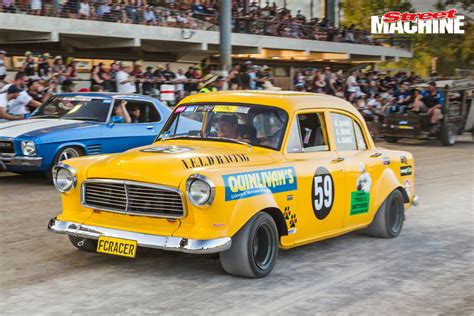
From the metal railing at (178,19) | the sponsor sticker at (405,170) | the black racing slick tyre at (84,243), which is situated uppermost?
the metal railing at (178,19)

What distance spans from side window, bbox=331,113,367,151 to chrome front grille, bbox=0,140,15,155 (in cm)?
580

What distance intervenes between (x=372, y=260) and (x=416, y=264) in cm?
40

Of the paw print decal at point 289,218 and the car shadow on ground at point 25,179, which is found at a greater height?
the paw print decal at point 289,218

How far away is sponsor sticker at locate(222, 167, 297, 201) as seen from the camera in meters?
5.67

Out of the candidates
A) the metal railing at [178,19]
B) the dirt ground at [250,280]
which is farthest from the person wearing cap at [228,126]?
the metal railing at [178,19]

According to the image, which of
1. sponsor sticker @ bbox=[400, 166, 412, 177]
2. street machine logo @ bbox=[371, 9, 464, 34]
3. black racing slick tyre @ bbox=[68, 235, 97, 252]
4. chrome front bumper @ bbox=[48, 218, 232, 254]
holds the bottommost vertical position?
black racing slick tyre @ bbox=[68, 235, 97, 252]

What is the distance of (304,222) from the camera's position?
644cm

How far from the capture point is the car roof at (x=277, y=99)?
6808 mm

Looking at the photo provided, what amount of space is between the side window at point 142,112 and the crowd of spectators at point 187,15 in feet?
42.3

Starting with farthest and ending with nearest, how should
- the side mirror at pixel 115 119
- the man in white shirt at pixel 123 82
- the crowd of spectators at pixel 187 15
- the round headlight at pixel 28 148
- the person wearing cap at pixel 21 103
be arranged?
the crowd of spectators at pixel 187 15 < the man in white shirt at pixel 123 82 < the person wearing cap at pixel 21 103 < the side mirror at pixel 115 119 < the round headlight at pixel 28 148

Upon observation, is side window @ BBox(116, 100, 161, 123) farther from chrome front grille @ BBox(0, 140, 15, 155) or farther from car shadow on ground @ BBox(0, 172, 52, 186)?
chrome front grille @ BBox(0, 140, 15, 155)

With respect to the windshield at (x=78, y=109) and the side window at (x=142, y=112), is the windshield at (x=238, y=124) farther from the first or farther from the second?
the side window at (x=142, y=112)

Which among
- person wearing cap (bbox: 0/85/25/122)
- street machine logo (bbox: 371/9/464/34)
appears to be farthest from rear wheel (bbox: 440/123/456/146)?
street machine logo (bbox: 371/9/464/34)

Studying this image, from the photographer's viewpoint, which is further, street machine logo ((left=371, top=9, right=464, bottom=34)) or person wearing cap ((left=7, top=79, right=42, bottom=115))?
street machine logo ((left=371, top=9, right=464, bottom=34))
